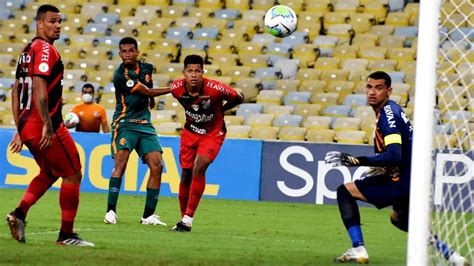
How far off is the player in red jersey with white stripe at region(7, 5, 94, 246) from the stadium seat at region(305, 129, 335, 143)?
10123mm

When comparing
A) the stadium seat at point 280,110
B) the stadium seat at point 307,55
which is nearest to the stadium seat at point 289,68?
the stadium seat at point 307,55

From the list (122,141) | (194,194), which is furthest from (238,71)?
(194,194)

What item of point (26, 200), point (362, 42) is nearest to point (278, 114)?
point (362, 42)

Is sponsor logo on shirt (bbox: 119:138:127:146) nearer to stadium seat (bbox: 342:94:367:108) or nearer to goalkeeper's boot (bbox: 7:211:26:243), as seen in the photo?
goalkeeper's boot (bbox: 7:211:26:243)

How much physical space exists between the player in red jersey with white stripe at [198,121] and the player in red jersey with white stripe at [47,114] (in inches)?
103

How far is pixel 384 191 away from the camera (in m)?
9.10

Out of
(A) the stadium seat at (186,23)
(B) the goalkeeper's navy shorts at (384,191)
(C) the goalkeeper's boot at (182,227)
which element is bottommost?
(C) the goalkeeper's boot at (182,227)

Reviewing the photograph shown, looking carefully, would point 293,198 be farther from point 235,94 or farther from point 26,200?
point 26,200

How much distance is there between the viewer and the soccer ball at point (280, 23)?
43.9 ft

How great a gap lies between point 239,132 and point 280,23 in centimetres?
655

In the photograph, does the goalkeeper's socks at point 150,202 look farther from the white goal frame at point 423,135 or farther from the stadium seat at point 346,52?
the stadium seat at point 346,52

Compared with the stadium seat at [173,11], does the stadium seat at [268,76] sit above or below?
below

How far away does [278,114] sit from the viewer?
2042 cm

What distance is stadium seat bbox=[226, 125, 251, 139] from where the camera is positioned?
64.8 ft
